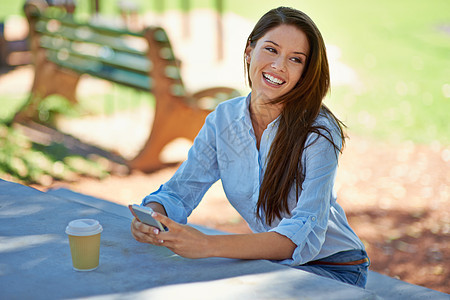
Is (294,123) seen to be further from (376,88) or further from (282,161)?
(376,88)

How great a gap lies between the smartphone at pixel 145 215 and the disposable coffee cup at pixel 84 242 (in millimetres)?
160

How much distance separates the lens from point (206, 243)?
1.80 meters

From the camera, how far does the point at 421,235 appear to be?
408cm

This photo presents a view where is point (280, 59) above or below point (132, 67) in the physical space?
above

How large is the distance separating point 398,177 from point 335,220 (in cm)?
322

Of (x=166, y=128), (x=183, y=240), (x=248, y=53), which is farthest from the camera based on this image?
(x=166, y=128)

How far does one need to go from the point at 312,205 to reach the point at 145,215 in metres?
0.57

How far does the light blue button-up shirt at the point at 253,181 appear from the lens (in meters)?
1.97

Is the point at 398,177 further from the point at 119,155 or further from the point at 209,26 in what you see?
the point at 209,26

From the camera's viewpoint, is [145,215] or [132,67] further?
[132,67]

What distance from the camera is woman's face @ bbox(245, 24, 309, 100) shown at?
85.1 inches

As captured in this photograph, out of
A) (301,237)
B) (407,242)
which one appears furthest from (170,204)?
(407,242)

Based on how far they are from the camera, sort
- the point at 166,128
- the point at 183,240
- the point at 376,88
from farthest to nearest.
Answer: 1. the point at 376,88
2. the point at 166,128
3. the point at 183,240

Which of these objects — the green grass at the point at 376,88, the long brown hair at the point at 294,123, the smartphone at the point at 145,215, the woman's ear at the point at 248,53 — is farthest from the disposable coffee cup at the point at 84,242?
the green grass at the point at 376,88
